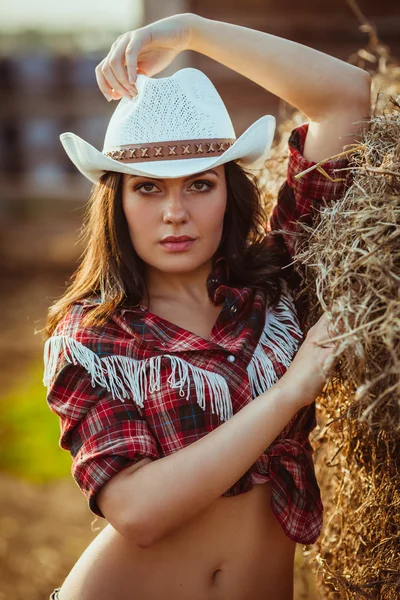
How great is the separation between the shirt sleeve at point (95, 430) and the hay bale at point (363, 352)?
19.3 inches

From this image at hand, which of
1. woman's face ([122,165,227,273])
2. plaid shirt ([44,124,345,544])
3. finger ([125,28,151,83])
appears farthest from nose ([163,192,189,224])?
finger ([125,28,151,83])

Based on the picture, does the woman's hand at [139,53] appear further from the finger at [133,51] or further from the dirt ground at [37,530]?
the dirt ground at [37,530]

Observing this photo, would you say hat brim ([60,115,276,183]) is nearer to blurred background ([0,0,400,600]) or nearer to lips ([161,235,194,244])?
lips ([161,235,194,244])

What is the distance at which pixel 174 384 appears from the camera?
1.88 metres

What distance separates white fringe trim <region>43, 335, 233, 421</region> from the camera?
1862 mm

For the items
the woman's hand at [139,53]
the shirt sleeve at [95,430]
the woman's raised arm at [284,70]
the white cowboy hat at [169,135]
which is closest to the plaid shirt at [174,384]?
the shirt sleeve at [95,430]

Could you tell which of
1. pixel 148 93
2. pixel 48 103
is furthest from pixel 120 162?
pixel 48 103

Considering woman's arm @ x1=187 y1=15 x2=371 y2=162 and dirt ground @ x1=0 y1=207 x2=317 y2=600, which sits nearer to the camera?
woman's arm @ x1=187 y1=15 x2=371 y2=162

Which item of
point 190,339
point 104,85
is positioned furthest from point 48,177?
point 190,339

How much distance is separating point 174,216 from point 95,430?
0.58 metres

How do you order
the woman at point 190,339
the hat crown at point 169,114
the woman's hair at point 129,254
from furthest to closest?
the woman's hair at point 129,254 < the hat crown at point 169,114 < the woman at point 190,339

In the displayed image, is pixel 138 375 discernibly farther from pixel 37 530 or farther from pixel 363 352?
pixel 37 530

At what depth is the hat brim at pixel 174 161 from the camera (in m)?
1.93

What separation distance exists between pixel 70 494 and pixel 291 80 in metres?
3.59
